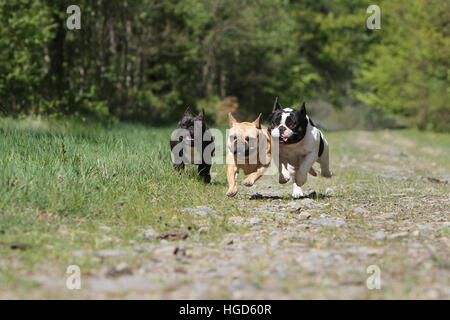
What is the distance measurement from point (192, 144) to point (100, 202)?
8.35 ft

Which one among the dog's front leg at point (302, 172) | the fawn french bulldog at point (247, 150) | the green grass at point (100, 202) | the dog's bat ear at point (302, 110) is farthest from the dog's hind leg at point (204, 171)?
the dog's bat ear at point (302, 110)

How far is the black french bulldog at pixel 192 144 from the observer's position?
28.2 ft

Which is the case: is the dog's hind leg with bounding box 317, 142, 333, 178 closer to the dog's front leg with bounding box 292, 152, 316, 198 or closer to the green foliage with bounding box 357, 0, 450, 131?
the dog's front leg with bounding box 292, 152, 316, 198

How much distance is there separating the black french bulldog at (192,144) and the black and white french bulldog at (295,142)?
116cm

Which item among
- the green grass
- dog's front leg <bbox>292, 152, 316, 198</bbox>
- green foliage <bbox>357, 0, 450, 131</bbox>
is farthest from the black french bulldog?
green foliage <bbox>357, 0, 450, 131</bbox>

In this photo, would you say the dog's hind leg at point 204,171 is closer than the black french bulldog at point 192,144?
No

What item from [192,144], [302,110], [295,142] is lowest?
[192,144]

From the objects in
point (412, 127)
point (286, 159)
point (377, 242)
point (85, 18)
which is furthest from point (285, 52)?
point (377, 242)

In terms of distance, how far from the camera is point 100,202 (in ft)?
20.7

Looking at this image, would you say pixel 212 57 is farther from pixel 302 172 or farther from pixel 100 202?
pixel 100 202

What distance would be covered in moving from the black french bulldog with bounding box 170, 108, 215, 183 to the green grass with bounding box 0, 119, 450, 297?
0.21 meters

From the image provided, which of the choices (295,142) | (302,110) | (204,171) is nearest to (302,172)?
(295,142)

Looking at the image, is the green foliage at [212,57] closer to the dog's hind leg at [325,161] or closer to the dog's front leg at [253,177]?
the dog's hind leg at [325,161]
